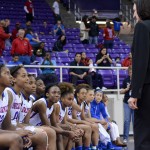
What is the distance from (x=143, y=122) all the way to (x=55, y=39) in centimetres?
1439

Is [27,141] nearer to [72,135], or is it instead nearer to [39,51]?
[72,135]

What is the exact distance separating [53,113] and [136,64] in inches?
137

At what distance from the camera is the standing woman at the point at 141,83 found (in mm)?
4457

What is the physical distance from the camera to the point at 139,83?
444 centimetres

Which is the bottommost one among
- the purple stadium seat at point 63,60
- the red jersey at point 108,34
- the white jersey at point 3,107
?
the purple stadium seat at point 63,60

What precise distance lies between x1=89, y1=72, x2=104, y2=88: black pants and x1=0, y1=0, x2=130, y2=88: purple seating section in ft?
2.34

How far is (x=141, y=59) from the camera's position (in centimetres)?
446

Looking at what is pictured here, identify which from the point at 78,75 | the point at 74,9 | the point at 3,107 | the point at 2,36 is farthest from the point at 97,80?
the point at 74,9

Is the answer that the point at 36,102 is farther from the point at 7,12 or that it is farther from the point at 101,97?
the point at 7,12

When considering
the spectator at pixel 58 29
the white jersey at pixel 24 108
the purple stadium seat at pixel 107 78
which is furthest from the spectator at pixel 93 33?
the white jersey at pixel 24 108

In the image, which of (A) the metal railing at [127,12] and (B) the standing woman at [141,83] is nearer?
(B) the standing woman at [141,83]

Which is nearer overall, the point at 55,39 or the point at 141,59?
the point at 141,59

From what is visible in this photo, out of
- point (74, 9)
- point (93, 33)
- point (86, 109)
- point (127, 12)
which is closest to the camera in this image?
point (86, 109)

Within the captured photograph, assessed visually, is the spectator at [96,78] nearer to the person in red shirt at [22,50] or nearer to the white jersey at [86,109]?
the person in red shirt at [22,50]
